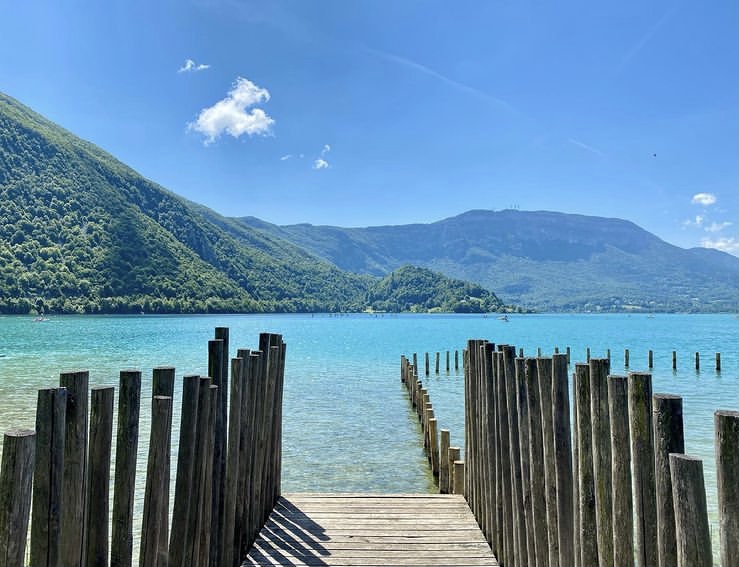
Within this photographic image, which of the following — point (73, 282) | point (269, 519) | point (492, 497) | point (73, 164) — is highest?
point (73, 164)

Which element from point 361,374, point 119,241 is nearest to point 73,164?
point 119,241

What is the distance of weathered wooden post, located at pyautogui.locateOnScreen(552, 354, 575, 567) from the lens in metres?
3.69

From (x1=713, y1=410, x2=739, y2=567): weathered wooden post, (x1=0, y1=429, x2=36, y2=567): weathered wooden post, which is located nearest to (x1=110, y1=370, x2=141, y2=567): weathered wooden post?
(x1=0, y1=429, x2=36, y2=567): weathered wooden post

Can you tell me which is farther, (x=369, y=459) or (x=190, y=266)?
(x=190, y=266)

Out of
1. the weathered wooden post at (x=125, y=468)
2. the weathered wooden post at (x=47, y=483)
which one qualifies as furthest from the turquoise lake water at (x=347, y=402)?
the weathered wooden post at (x=47, y=483)

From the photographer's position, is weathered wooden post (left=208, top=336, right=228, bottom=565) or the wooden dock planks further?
the wooden dock planks

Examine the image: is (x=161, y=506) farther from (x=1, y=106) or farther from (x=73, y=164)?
(x=1, y=106)

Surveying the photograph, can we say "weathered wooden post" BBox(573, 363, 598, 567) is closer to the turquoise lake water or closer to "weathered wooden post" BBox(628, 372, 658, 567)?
"weathered wooden post" BBox(628, 372, 658, 567)

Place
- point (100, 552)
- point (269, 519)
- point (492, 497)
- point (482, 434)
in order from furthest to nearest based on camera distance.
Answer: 1. point (269, 519)
2. point (482, 434)
3. point (492, 497)
4. point (100, 552)

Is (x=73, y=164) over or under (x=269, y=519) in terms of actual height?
over

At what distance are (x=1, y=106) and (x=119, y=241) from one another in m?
74.5

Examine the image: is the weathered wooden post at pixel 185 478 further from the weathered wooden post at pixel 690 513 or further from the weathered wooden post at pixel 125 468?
the weathered wooden post at pixel 690 513

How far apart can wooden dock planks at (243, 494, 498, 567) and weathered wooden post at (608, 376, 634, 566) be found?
2512 mm

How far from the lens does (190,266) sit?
17988cm
